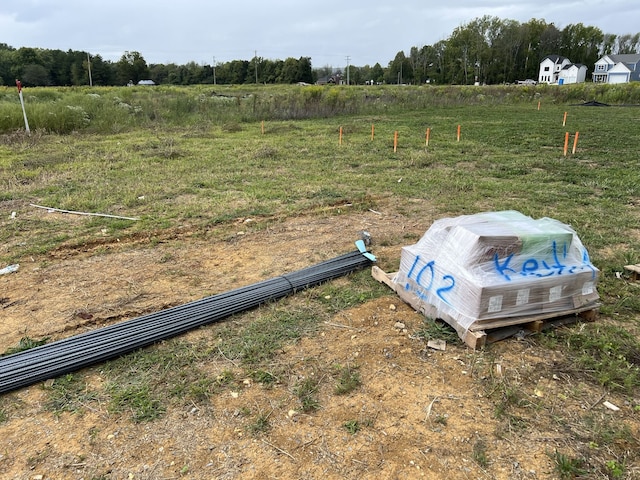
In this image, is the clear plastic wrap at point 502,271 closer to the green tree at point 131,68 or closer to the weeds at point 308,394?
the weeds at point 308,394

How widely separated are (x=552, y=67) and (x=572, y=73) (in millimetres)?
2869

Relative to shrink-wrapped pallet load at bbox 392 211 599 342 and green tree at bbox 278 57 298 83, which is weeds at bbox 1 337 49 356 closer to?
shrink-wrapped pallet load at bbox 392 211 599 342

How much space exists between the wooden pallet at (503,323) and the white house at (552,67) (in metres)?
67.5

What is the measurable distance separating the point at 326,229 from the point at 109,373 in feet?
10.0

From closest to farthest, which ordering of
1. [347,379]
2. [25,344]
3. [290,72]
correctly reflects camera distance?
[347,379]
[25,344]
[290,72]

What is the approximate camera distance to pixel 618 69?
57812 mm

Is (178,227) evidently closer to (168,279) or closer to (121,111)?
(168,279)

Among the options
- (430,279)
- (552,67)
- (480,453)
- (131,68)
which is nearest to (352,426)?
(480,453)

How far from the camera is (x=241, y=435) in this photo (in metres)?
2.19

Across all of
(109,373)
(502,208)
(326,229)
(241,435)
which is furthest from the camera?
(502,208)

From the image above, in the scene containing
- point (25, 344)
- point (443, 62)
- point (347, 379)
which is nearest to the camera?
point (347, 379)

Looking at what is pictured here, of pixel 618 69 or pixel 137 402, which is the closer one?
pixel 137 402

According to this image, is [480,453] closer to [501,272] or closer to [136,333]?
[501,272]

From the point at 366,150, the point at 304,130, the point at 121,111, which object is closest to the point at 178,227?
the point at 366,150
